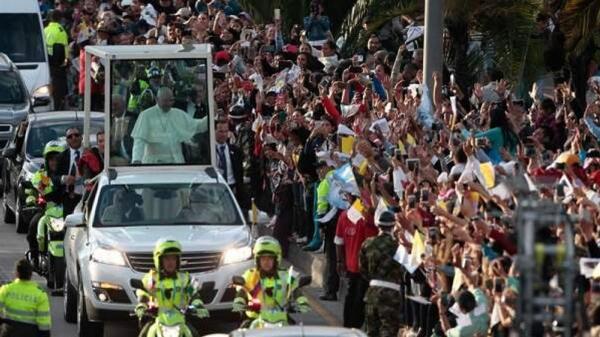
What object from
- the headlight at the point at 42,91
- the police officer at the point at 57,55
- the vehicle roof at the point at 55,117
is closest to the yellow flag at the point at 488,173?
the vehicle roof at the point at 55,117

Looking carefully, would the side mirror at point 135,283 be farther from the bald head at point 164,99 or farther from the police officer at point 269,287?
the bald head at point 164,99

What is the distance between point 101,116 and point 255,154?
2689 millimetres

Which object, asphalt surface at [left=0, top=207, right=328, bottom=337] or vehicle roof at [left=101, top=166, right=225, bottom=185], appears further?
vehicle roof at [left=101, top=166, right=225, bottom=185]

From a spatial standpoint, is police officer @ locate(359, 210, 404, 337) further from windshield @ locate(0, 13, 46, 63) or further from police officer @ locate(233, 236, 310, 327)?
windshield @ locate(0, 13, 46, 63)

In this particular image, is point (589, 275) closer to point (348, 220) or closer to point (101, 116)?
point (348, 220)

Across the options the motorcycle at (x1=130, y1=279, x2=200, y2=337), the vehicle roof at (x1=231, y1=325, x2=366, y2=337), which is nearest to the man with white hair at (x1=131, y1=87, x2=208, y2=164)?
the motorcycle at (x1=130, y1=279, x2=200, y2=337)

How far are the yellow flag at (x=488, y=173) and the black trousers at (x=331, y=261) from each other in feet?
15.8

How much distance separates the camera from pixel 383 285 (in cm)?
1881

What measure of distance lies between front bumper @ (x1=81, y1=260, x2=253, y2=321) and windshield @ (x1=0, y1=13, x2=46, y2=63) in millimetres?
18113

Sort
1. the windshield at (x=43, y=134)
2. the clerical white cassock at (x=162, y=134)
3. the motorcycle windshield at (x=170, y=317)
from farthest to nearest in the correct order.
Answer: the windshield at (x=43, y=134)
the clerical white cassock at (x=162, y=134)
the motorcycle windshield at (x=170, y=317)

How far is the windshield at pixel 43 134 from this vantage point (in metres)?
29.8

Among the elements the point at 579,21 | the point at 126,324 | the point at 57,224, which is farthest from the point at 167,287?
the point at 579,21

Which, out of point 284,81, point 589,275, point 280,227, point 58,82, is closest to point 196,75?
point 280,227

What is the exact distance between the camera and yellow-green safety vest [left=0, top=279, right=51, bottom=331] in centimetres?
1845
